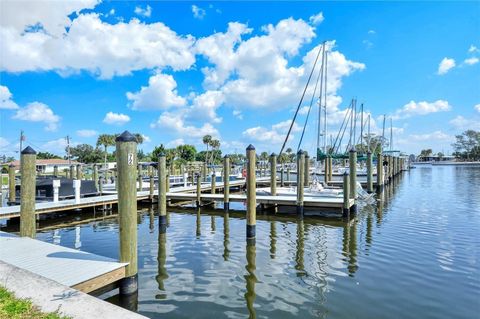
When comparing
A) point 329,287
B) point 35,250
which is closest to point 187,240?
point 35,250

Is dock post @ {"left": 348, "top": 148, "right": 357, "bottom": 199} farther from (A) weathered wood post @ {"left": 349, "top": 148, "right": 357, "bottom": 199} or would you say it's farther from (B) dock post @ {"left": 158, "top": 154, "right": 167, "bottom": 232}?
(B) dock post @ {"left": 158, "top": 154, "right": 167, "bottom": 232}

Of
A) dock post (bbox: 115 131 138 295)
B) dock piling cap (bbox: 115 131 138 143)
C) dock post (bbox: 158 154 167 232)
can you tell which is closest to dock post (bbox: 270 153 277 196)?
dock post (bbox: 158 154 167 232)

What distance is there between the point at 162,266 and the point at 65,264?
264 cm

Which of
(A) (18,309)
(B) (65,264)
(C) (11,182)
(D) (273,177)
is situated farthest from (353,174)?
(C) (11,182)

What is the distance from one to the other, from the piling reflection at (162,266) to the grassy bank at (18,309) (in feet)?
8.93

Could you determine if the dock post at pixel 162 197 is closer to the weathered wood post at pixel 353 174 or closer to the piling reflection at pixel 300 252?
the piling reflection at pixel 300 252

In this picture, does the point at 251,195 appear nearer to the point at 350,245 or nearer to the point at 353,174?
the point at 350,245

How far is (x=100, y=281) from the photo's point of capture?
18.5 ft

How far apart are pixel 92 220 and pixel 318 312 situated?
493 inches

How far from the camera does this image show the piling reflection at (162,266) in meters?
6.65

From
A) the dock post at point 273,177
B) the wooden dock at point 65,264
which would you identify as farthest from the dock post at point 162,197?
the dock post at point 273,177

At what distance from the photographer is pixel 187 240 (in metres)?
11.3

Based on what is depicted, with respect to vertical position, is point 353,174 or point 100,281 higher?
point 353,174

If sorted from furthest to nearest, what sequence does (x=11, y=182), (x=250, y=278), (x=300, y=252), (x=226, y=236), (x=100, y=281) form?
(x=11, y=182)
(x=226, y=236)
(x=300, y=252)
(x=250, y=278)
(x=100, y=281)
